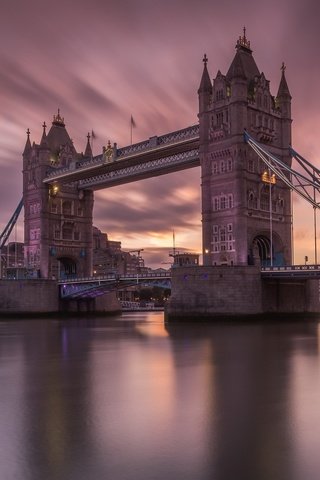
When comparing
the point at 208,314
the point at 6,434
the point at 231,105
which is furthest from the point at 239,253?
the point at 6,434

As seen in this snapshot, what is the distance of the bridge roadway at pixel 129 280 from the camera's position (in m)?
44.2

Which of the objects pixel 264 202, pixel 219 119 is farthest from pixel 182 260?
pixel 219 119

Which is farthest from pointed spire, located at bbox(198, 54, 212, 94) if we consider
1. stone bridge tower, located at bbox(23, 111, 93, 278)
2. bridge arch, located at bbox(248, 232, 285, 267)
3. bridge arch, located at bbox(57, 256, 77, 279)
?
bridge arch, located at bbox(57, 256, 77, 279)

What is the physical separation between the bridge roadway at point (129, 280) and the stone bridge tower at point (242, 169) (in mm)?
3318

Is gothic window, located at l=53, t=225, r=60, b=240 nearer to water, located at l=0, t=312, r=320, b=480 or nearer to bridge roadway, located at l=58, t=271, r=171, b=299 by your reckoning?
bridge roadway, located at l=58, t=271, r=171, b=299

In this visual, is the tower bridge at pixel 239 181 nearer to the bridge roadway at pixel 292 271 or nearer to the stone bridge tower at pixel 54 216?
the bridge roadway at pixel 292 271

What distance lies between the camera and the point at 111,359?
25.7m

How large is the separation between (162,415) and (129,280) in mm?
46200

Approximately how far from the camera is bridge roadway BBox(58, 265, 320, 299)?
44.2 metres

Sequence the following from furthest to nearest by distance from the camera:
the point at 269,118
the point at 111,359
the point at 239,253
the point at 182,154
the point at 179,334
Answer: the point at 182,154
the point at 269,118
the point at 239,253
the point at 179,334
the point at 111,359

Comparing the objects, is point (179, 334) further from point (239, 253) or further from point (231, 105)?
point (231, 105)

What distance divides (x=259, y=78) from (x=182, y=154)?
33.3 ft

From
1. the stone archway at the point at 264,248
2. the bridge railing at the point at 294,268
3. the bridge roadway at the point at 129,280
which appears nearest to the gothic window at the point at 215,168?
the stone archway at the point at 264,248

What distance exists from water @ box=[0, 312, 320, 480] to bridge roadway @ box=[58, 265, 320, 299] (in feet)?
56.3
